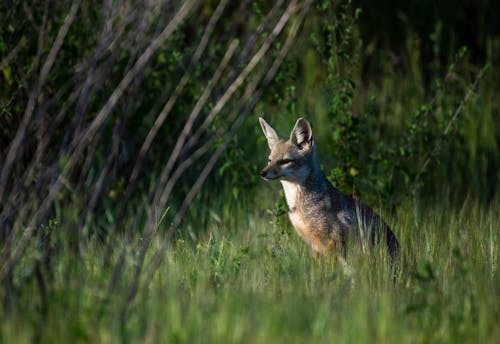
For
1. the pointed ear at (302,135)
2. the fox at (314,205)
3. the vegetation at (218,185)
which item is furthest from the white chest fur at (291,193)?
the pointed ear at (302,135)

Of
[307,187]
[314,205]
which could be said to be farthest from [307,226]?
[307,187]

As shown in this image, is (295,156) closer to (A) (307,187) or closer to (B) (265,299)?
(A) (307,187)

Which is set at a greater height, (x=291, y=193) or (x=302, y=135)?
(x=302, y=135)

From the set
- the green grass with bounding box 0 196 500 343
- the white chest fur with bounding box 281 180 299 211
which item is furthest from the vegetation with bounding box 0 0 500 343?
the white chest fur with bounding box 281 180 299 211

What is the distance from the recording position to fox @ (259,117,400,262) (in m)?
5.90

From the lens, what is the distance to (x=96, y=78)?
3.91 m

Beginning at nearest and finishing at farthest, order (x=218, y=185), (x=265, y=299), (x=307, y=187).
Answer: (x=265, y=299)
(x=307, y=187)
(x=218, y=185)

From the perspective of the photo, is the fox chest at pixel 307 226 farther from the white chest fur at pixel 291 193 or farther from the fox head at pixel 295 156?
the fox head at pixel 295 156

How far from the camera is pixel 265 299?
4.17m

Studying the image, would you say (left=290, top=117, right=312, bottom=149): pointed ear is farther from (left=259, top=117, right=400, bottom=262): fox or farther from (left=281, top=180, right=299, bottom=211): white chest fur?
(left=281, top=180, right=299, bottom=211): white chest fur

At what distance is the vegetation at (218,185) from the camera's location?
3809 millimetres

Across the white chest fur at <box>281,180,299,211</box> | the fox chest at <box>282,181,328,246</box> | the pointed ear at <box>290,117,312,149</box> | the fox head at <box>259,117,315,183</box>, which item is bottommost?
the fox chest at <box>282,181,328,246</box>

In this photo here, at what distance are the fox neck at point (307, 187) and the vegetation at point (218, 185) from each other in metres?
0.17

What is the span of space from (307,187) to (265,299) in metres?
2.20
